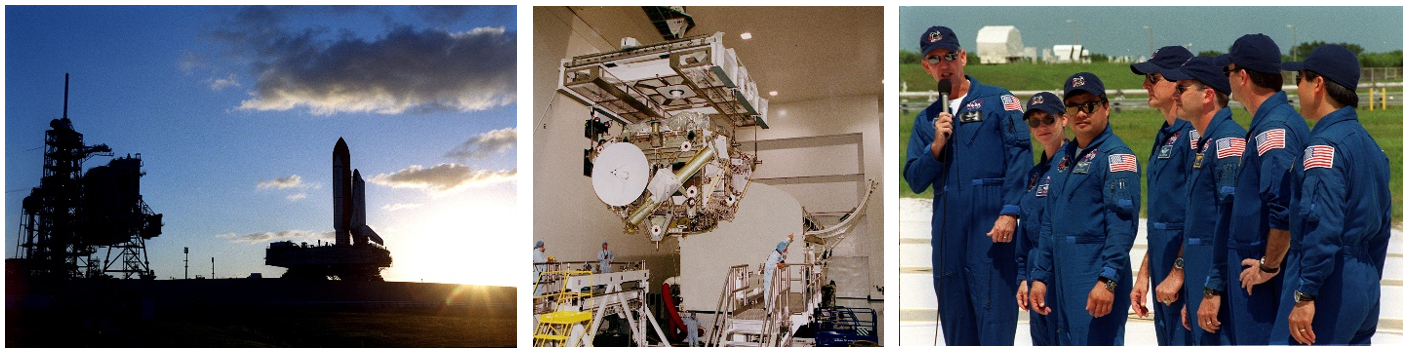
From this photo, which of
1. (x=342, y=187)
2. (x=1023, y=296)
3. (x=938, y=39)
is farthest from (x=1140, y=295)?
(x=342, y=187)

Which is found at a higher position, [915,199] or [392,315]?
[915,199]

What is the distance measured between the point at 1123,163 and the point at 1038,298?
2.34 feet

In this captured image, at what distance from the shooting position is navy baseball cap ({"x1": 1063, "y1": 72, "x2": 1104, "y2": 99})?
3895 millimetres

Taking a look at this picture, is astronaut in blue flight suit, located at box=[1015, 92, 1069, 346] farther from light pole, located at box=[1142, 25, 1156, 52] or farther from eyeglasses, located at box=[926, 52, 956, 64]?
light pole, located at box=[1142, 25, 1156, 52]

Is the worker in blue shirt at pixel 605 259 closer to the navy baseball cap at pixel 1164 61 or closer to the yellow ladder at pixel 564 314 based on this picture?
the yellow ladder at pixel 564 314

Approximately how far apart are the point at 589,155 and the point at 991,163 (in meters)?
2.01

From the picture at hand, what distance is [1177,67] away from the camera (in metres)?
3.85

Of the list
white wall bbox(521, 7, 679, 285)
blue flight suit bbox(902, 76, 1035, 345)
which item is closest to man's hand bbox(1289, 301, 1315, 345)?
blue flight suit bbox(902, 76, 1035, 345)

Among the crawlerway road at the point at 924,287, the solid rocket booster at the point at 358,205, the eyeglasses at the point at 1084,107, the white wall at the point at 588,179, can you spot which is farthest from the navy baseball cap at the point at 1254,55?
the solid rocket booster at the point at 358,205

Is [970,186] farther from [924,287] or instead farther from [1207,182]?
[1207,182]

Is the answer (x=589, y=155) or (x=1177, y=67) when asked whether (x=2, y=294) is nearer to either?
(x=589, y=155)

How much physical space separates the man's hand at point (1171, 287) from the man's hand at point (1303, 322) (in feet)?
1.38

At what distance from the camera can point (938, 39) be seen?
164 inches
